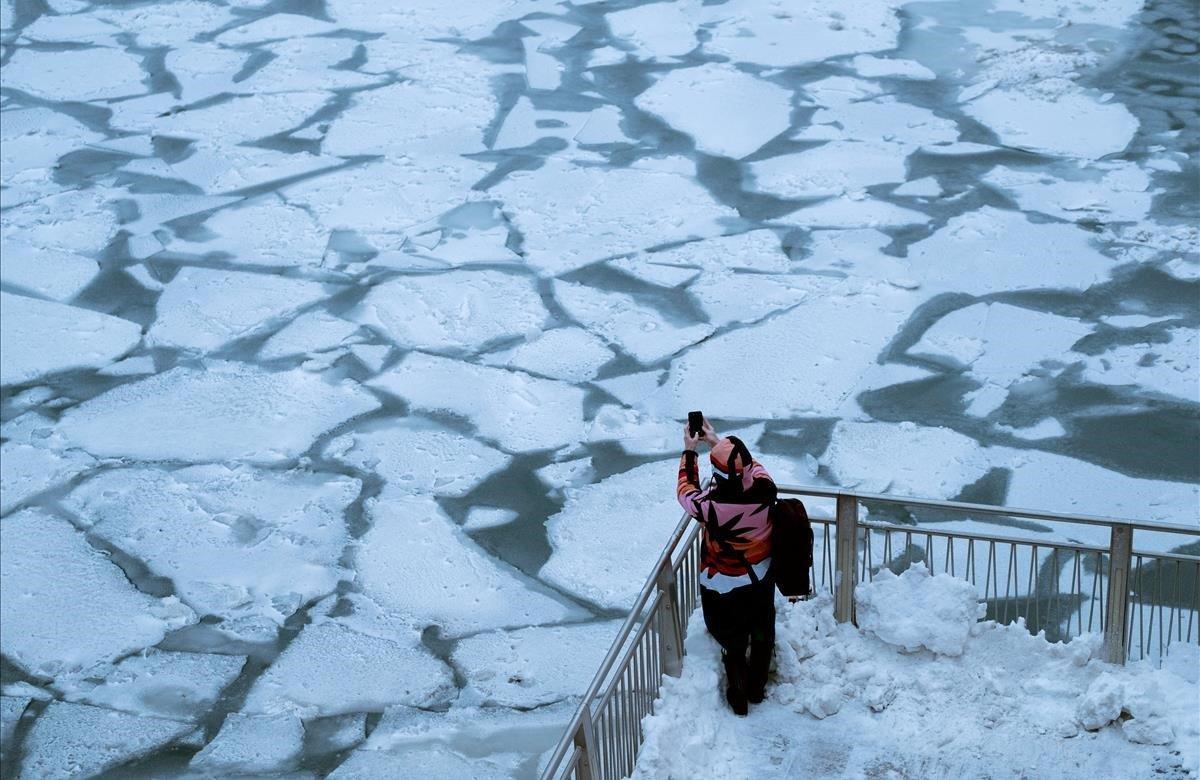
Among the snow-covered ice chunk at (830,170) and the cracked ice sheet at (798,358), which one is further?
the snow-covered ice chunk at (830,170)

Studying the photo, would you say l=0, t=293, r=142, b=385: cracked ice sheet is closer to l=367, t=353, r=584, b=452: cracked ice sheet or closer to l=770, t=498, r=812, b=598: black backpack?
l=367, t=353, r=584, b=452: cracked ice sheet

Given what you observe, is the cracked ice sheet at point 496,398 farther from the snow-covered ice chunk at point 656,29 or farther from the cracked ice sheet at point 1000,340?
the snow-covered ice chunk at point 656,29

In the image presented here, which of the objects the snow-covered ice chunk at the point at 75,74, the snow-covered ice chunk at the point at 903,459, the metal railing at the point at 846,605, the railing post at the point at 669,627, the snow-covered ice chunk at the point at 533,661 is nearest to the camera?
the metal railing at the point at 846,605

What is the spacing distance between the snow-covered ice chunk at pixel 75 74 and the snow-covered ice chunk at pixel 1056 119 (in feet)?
23.7

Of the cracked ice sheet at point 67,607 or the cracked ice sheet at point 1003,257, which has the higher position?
the cracked ice sheet at point 1003,257

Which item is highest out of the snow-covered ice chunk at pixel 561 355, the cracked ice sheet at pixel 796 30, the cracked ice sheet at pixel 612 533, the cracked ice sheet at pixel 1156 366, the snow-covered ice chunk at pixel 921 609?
the snow-covered ice chunk at pixel 921 609

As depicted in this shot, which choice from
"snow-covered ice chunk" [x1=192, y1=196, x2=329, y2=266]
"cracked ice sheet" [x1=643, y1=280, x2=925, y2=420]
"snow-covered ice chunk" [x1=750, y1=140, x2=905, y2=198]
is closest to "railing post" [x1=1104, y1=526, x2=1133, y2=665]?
"cracked ice sheet" [x1=643, y1=280, x2=925, y2=420]

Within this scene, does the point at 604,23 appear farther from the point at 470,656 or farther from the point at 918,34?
the point at 470,656

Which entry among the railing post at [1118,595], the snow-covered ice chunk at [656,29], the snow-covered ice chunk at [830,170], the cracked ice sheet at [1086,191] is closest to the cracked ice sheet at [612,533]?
the railing post at [1118,595]

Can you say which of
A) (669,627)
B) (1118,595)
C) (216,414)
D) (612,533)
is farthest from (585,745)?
(216,414)

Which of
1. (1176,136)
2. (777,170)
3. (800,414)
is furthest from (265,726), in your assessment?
(1176,136)

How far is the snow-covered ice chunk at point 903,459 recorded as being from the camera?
609 centimetres

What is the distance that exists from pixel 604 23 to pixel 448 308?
5227mm

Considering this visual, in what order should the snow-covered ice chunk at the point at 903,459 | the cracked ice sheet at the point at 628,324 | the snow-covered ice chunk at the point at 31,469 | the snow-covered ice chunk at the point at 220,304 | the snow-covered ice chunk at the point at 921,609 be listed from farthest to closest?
the snow-covered ice chunk at the point at 220,304 < the cracked ice sheet at the point at 628,324 < the snow-covered ice chunk at the point at 31,469 < the snow-covered ice chunk at the point at 903,459 < the snow-covered ice chunk at the point at 921,609
